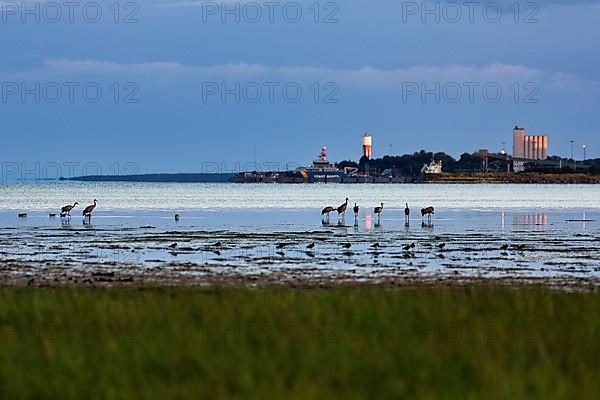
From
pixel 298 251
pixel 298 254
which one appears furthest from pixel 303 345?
pixel 298 251

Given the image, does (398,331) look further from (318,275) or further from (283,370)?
(318,275)

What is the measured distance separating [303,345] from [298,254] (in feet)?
63.4

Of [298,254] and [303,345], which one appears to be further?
[298,254]

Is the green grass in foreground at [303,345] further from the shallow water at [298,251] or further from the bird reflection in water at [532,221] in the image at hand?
the bird reflection in water at [532,221]

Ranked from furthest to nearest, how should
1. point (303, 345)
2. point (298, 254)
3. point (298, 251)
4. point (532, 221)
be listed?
point (532, 221) < point (298, 251) < point (298, 254) < point (303, 345)

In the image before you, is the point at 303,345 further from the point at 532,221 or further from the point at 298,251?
the point at 532,221

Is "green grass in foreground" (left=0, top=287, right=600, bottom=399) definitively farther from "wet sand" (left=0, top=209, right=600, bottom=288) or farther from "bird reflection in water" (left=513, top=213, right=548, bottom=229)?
"bird reflection in water" (left=513, top=213, right=548, bottom=229)

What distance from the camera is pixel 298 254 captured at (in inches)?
1246

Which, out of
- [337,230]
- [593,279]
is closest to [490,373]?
[593,279]

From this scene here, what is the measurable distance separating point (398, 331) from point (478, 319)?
57.8 inches

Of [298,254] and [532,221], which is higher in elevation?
[298,254]

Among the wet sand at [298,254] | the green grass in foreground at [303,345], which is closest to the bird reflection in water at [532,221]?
the wet sand at [298,254]

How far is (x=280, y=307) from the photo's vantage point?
48.8 feet

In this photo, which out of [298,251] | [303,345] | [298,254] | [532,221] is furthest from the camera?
[532,221]
